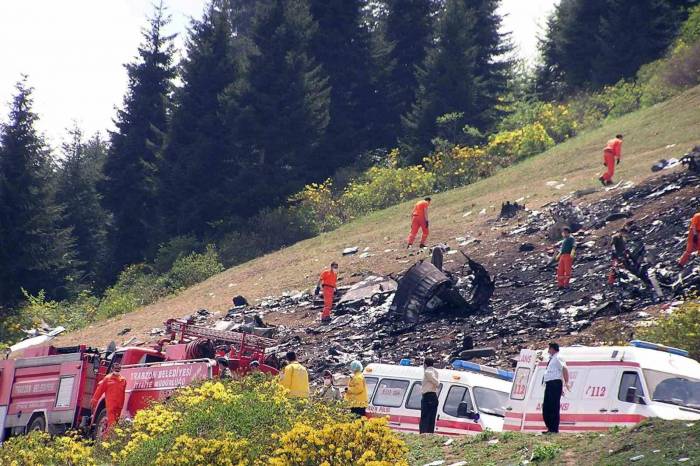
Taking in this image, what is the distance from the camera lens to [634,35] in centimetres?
6044

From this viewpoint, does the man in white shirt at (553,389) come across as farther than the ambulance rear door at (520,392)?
No

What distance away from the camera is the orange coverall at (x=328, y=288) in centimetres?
3083

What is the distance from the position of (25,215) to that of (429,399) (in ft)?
121

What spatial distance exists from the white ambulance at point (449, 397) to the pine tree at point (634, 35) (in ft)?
142

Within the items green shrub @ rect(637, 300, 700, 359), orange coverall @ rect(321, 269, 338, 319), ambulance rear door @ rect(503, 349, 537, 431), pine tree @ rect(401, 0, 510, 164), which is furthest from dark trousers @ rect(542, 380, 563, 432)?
pine tree @ rect(401, 0, 510, 164)

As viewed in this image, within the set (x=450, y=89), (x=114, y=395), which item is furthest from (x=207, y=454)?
(x=450, y=89)

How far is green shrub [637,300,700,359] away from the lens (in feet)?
64.0

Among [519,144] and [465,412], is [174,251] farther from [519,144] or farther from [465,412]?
[465,412]

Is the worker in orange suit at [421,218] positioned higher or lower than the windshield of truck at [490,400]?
higher

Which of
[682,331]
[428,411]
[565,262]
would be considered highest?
[565,262]

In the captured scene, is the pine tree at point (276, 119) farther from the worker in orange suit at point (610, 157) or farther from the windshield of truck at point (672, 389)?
the windshield of truck at point (672, 389)

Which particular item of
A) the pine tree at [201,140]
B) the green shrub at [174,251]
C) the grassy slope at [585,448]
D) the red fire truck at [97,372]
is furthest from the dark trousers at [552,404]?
the pine tree at [201,140]

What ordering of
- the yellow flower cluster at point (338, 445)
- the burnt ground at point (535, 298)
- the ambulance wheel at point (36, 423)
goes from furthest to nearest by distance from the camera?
1. the burnt ground at point (535, 298)
2. the ambulance wheel at point (36, 423)
3. the yellow flower cluster at point (338, 445)

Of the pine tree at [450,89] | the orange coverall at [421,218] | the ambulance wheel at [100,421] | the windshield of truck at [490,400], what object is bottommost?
the ambulance wheel at [100,421]
